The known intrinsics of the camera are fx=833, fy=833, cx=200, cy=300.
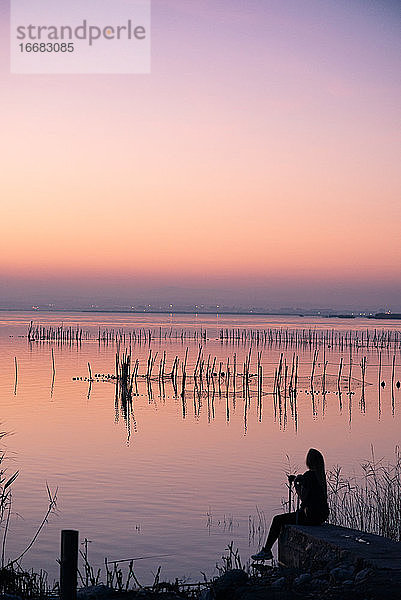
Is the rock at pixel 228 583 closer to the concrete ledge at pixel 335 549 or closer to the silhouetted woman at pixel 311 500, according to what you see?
the concrete ledge at pixel 335 549

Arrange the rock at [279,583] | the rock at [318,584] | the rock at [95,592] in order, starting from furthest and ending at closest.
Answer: the rock at [95,592]
the rock at [279,583]
the rock at [318,584]

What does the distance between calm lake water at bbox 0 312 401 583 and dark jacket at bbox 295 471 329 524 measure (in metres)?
2.31

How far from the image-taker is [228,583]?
29.6 feet

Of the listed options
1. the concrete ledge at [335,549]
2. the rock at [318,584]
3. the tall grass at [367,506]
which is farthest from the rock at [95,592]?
the tall grass at [367,506]

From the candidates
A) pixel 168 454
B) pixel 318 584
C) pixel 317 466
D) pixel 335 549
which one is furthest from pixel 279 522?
pixel 168 454

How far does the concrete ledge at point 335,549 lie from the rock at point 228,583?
944 mm

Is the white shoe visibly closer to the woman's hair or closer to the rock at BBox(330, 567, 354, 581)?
the woman's hair

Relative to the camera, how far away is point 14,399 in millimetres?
32875

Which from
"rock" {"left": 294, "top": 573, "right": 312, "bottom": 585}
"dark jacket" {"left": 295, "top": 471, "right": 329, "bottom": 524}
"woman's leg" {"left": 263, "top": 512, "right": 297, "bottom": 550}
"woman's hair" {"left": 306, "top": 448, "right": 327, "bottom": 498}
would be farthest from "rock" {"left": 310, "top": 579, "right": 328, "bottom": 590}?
"woman's hair" {"left": 306, "top": 448, "right": 327, "bottom": 498}

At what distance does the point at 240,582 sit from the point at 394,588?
1788 mm

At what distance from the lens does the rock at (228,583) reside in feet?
29.1

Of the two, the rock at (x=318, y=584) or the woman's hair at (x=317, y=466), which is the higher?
the woman's hair at (x=317, y=466)

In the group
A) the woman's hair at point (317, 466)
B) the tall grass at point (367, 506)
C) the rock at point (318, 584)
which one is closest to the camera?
the rock at point (318, 584)

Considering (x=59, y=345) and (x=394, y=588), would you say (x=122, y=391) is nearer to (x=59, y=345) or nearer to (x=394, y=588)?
(x=394, y=588)
